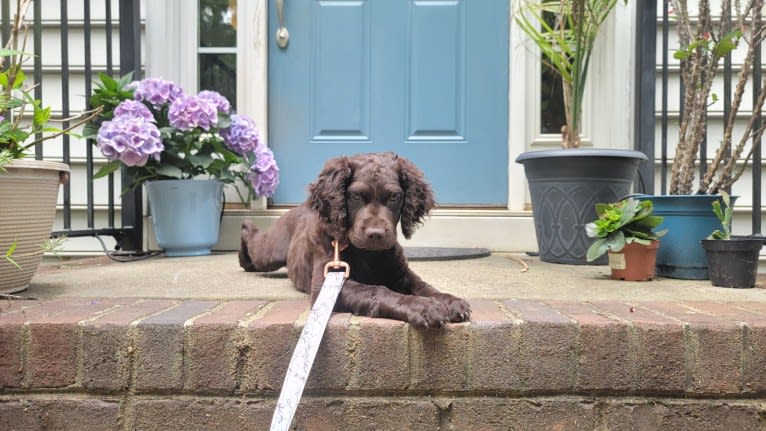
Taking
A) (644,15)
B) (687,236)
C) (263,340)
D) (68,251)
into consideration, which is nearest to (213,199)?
(68,251)

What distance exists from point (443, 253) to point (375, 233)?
5.18 ft

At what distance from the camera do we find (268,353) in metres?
1.52

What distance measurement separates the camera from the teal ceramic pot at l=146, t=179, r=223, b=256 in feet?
10.5

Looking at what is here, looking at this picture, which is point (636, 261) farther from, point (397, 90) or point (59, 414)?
point (59, 414)

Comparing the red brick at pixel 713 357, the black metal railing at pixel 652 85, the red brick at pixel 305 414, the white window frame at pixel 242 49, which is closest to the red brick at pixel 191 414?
the red brick at pixel 305 414

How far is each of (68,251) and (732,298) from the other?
3.74 m

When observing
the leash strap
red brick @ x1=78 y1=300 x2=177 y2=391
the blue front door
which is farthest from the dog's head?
the blue front door

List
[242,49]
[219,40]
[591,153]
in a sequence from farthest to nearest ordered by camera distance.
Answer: [219,40] < [242,49] < [591,153]

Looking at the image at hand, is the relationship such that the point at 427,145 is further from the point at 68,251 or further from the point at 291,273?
the point at 68,251

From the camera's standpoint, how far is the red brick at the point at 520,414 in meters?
1.52

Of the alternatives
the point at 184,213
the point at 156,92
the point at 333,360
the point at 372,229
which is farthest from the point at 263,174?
the point at 333,360

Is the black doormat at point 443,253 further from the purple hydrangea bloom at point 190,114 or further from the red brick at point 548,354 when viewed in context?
the red brick at point 548,354

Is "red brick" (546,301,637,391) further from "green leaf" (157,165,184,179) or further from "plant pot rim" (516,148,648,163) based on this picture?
"green leaf" (157,165,184,179)

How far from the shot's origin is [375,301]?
5.26ft
